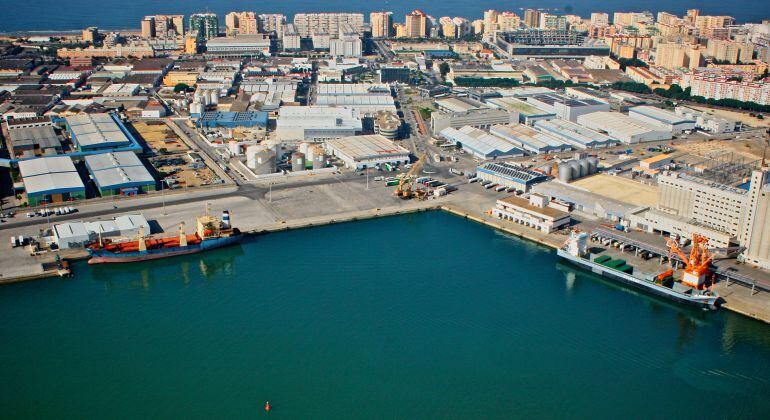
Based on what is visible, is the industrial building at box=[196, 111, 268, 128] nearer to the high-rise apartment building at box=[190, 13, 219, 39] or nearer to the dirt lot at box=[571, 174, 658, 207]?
the dirt lot at box=[571, 174, 658, 207]

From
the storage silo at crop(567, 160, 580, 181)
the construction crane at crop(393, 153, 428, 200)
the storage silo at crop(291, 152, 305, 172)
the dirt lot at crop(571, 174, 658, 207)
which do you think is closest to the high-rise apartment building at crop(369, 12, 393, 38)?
the storage silo at crop(291, 152, 305, 172)

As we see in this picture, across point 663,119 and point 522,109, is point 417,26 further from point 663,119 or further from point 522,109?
point 663,119

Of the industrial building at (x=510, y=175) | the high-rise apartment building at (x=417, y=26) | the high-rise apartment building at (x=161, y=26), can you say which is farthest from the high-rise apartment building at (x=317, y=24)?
the industrial building at (x=510, y=175)

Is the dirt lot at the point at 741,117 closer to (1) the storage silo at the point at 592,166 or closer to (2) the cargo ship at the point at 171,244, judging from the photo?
(1) the storage silo at the point at 592,166

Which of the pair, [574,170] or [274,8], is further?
[274,8]

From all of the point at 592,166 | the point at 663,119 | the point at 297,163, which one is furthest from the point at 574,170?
the point at 663,119

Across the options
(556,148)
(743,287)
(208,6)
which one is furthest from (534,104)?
(208,6)
